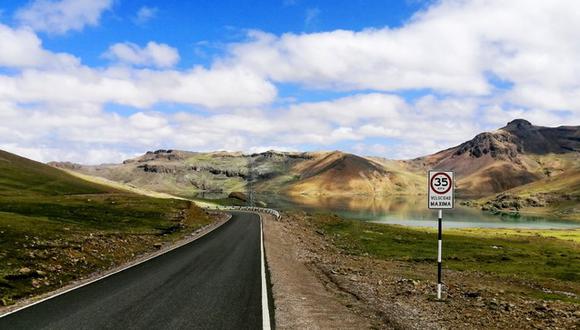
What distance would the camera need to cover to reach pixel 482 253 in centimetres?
5484

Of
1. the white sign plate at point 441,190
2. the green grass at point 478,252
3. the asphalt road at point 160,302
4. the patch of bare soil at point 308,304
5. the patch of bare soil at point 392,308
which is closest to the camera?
the asphalt road at point 160,302

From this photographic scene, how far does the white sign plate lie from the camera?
1780 cm

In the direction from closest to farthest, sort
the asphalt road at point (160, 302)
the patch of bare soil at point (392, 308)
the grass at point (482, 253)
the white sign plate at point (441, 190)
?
the asphalt road at point (160, 302), the patch of bare soil at point (392, 308), the white sign plate at point (441, 190), the grass at point (482, 253)

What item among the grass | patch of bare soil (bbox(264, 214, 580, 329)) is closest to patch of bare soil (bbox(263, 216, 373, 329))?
patch of bare soil (bbox(264, 214, 580, 329))

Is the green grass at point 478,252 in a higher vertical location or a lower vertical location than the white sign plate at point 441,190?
lower

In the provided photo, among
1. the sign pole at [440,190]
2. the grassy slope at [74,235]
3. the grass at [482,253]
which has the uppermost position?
the sign pole at [440,190]

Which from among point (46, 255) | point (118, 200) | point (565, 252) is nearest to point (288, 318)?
point (46, 255)

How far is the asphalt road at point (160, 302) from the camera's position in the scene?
43.3 feet

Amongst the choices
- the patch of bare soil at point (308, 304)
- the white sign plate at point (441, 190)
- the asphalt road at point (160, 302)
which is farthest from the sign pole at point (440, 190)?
the asphalt road at point (160, 302)

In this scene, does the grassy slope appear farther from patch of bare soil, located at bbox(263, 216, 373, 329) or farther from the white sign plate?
the white sign plate

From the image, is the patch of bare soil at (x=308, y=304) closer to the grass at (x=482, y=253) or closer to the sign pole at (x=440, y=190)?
the sign pole at (x=440, y=190)

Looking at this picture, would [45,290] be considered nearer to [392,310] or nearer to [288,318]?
[288,318]

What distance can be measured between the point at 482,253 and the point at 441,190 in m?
41.4

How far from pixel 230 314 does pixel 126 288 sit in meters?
6.26
